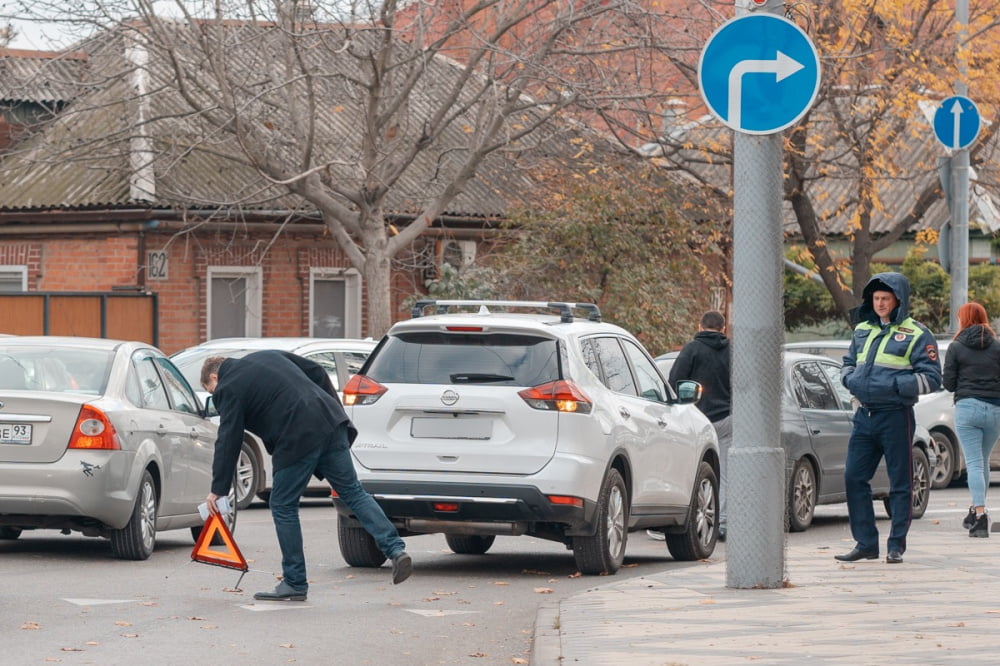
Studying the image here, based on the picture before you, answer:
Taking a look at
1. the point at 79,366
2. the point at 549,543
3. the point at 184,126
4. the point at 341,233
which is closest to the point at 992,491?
the point at 549,543

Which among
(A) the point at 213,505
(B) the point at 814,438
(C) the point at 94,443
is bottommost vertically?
(A) the point at 213,505

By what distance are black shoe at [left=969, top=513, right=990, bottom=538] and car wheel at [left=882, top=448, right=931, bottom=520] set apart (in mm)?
2265

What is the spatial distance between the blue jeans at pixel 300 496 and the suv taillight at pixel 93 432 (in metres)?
1.72

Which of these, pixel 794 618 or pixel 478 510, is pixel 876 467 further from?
pixel 794 618

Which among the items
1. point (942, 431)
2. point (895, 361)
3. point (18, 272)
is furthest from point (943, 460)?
point (18, 272)

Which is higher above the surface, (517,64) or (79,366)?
(517,64)

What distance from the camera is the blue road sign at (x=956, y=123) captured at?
21578 mm

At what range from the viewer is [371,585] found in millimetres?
11094

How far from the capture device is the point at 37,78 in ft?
84.3

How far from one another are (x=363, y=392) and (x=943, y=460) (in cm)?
1048

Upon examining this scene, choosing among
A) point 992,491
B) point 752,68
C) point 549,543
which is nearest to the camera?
point 752,68

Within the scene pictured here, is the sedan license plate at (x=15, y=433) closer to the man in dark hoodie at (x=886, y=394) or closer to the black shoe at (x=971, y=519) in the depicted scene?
the man in dark hoodie at (x=886, y=394)

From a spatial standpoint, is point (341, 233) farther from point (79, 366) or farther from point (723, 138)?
point (79, 366)

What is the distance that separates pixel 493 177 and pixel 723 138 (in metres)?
5.13
